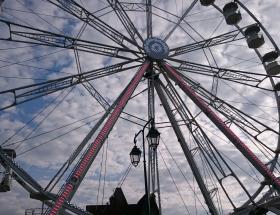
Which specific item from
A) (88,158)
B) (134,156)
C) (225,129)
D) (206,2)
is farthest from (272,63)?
(134,156)

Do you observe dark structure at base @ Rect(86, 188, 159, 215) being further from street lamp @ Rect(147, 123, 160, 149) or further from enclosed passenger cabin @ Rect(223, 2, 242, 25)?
street lamp @ Rect(147, 123, 160, 149)

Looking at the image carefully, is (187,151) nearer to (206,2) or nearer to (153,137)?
(153,137)

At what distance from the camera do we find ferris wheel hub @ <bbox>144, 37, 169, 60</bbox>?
18812 millimetres

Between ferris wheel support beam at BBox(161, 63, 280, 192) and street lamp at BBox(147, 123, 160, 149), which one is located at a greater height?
ferris wheel support beam at BBox(161, 63, 280, 192)

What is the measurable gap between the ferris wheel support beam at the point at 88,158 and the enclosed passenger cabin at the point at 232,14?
25.7 ft

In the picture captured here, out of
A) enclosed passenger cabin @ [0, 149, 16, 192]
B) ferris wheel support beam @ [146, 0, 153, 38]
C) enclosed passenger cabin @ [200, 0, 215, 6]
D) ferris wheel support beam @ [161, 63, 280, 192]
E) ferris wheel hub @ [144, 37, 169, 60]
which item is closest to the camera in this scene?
enclosed passenger cabin @ [0, 149, 16, 192]

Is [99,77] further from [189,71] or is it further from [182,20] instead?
[182,20]

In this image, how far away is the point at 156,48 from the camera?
19.2 meters

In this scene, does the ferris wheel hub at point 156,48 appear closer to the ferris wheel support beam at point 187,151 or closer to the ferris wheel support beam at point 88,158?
the ferris wheel support beam at point 187,151

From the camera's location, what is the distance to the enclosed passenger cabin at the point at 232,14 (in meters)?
20.8

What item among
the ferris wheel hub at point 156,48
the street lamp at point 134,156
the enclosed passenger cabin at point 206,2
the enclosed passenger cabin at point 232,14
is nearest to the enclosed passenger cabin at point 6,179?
the street lamp at point 134,156

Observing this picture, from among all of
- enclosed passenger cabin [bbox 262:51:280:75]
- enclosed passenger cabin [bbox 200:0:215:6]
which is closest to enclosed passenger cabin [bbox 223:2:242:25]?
enclosed passenger cabin [bbox 200:0:215:6]

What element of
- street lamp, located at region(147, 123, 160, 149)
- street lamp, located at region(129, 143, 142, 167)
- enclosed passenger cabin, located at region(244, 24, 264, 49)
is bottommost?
street lamp, located at region(129, 143, 142, 167)

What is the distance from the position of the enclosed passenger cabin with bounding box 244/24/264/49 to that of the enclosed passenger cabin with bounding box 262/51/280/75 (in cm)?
88
